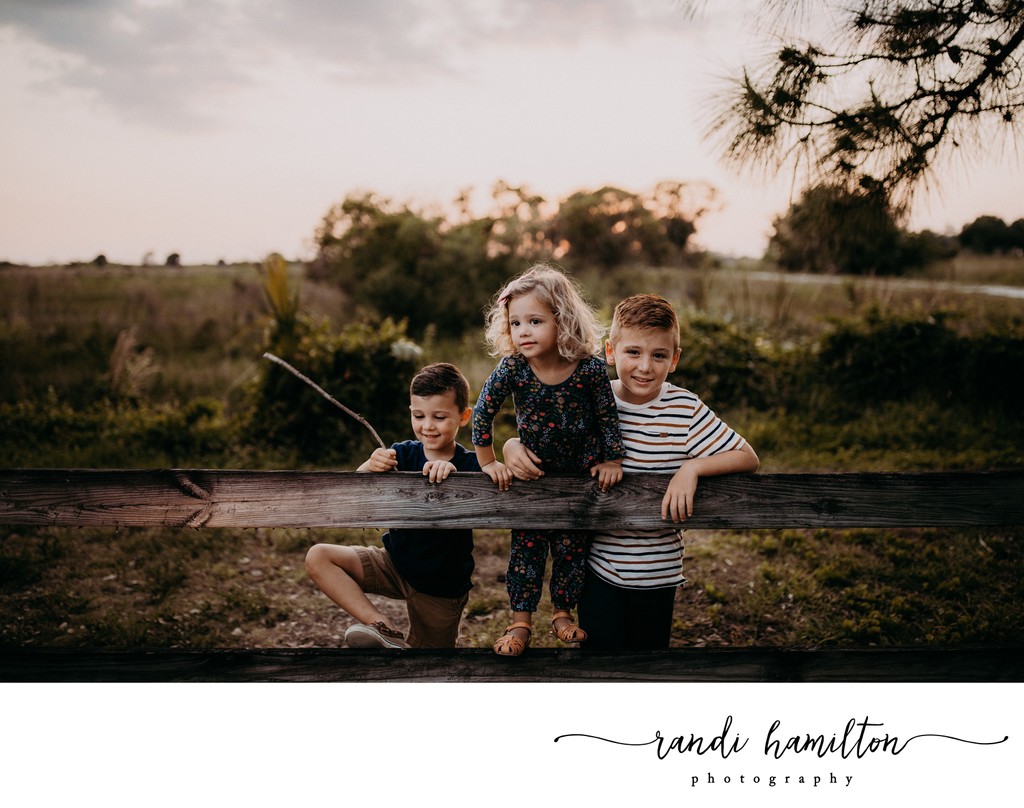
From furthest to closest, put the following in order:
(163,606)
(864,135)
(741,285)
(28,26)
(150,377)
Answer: (741,285), (150,377), (28,26), (163,606), (864,135)

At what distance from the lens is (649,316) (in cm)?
248

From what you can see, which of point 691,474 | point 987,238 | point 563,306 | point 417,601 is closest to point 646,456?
point 691,474

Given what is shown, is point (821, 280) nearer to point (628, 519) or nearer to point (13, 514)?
point (628, 519)

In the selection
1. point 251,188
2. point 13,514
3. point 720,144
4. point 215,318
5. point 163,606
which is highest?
point 251,188

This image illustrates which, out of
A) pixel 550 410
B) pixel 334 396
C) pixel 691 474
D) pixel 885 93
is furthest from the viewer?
pixel 334 396

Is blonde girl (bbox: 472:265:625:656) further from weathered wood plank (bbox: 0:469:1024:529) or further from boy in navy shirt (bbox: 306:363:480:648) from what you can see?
boy in navy shirt (bbox: 306:363:480:648)

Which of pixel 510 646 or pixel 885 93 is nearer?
pixel 510 646

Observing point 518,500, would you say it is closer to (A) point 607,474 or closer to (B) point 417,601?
(A) point 607,474

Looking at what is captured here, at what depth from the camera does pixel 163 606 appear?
4.37 metres

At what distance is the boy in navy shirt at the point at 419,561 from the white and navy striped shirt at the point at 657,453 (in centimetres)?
67

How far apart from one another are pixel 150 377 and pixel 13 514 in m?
7.76

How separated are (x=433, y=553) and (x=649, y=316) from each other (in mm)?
1353

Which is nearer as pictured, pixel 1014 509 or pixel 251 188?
pixel 1014 509

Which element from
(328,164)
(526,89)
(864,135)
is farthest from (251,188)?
(864,135)
